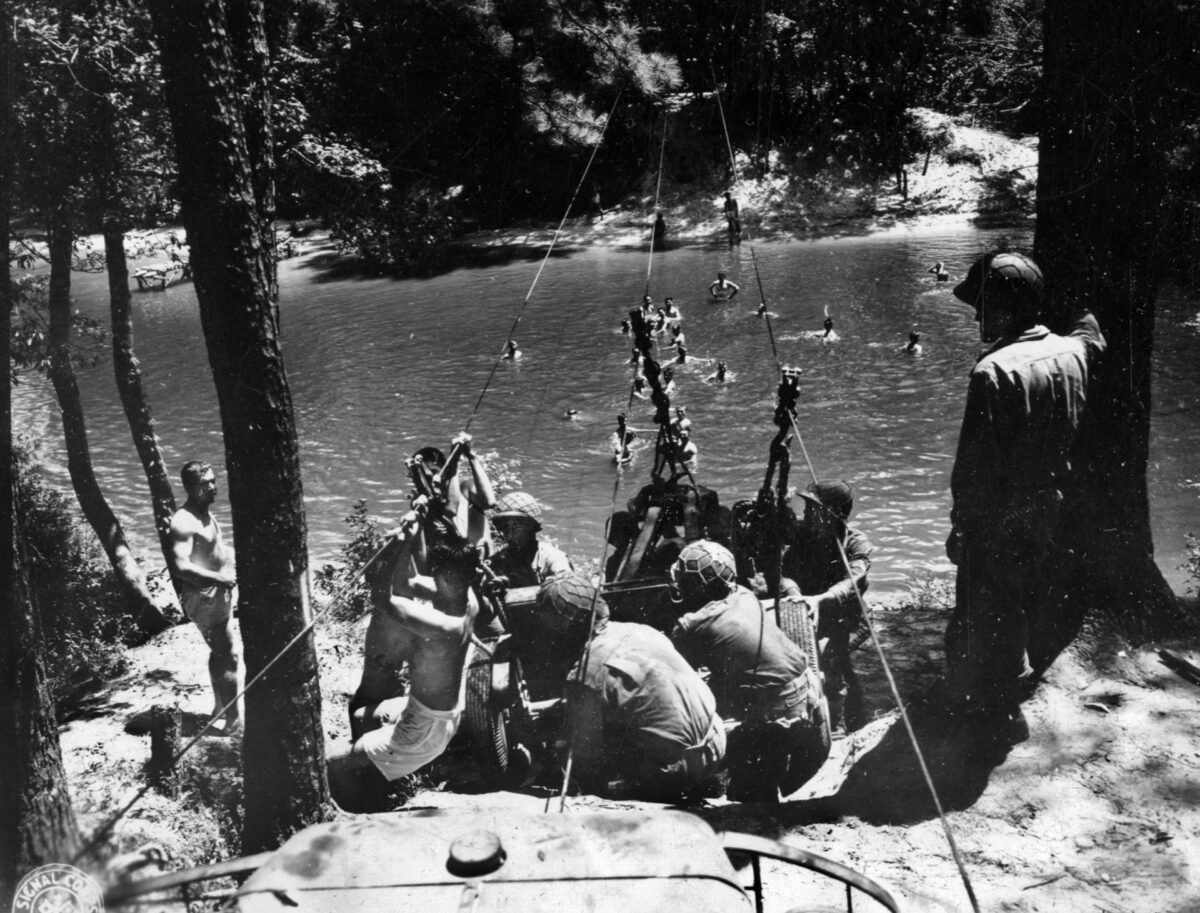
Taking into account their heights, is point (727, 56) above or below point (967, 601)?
above

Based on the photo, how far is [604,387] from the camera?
68.1ft

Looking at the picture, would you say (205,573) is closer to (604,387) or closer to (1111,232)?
(1111,232)

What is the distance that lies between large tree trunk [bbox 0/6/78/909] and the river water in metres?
5.22

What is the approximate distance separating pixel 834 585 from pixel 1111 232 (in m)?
2.75

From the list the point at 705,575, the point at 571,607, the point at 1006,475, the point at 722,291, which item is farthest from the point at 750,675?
the point at 722,291

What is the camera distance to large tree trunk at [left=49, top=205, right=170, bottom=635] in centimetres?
906

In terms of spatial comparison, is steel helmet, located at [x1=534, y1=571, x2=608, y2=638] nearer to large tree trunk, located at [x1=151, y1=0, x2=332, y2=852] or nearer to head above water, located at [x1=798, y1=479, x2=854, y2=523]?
large tree trunk, located at [x1=151, y1=0, x2=332, y2=852]

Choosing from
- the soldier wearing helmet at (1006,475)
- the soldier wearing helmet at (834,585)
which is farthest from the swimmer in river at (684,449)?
the soldier wearing helmet at (1006,475)

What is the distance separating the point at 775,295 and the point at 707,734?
22846mm

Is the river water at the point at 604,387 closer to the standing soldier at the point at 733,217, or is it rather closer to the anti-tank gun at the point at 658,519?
the standing soldier at the point at 733,217

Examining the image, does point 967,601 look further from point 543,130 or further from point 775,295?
point 543,130

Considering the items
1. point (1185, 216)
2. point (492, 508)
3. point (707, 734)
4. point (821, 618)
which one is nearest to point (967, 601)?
point (821, 618)

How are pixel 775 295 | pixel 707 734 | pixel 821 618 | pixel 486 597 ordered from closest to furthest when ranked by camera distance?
1. pixel 707 734
2. pixel 486 597
3. pixel 821 618
4. pixel 775 295

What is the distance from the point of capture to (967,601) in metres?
5.40
